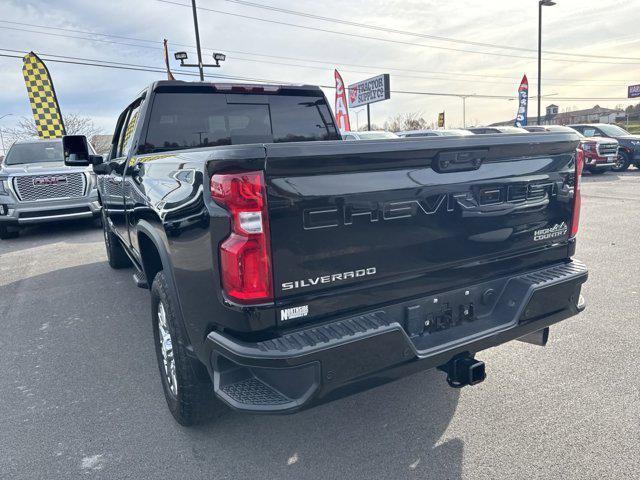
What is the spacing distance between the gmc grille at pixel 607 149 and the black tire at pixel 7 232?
58.3ft

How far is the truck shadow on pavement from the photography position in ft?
7.71

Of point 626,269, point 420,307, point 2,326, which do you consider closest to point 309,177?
point 420,307

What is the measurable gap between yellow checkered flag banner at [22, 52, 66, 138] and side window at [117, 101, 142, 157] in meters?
16.8

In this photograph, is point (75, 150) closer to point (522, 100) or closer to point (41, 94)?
point (41, 94)

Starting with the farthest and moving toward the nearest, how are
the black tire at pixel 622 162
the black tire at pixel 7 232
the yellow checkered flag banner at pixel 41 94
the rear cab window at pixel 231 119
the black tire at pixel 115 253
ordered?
the yellow checkered flag banner at pixel 41 94 < the black tire at pixel 622 162 < the black tire at pixel 7 232 < the black tire at pixel 115 253 < the rear cab window at pixel 231 119

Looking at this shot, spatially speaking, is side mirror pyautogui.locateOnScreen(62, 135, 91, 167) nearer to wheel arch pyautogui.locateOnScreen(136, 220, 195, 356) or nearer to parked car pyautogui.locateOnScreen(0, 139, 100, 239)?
wheel arch pyautogui.locateOnScreen(136, 220, 195, 356)

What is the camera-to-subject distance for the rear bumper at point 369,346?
1.85 metres

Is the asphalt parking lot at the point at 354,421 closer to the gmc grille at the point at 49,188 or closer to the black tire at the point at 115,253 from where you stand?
the black tire at the point at 115,253

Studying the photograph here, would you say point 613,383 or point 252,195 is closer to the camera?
point 252,195

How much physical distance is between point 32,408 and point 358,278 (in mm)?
2463

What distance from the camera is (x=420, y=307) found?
7.36 ft

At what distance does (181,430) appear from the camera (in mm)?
2695

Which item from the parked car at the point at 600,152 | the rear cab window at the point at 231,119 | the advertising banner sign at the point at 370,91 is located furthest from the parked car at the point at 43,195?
the advertising banner sign at the point at 370,91

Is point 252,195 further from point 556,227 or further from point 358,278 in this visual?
point 556,227
